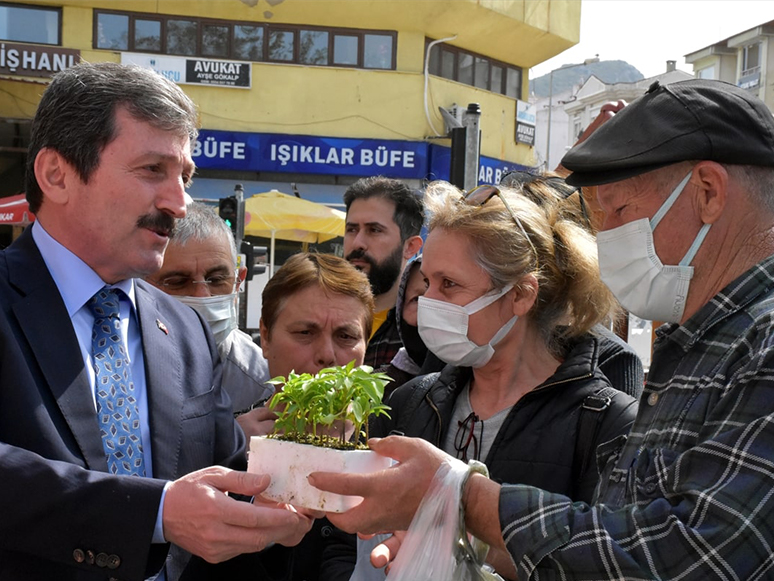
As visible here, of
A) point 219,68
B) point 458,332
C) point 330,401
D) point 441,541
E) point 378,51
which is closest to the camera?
point 441,541

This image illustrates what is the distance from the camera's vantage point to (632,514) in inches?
80.2

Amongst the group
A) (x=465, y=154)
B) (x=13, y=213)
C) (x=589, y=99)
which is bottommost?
(x=13, y=213)

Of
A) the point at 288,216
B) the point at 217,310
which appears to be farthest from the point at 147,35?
the point at 217,310

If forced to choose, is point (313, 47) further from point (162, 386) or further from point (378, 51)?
point (162, 386)

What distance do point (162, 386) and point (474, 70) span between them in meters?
21.9

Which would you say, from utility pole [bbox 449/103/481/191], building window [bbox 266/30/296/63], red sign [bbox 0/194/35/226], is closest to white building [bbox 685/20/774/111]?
building window [bbox 266/30/296/63]

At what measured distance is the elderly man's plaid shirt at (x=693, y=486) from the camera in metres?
1.88

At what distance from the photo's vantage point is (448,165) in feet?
71.3

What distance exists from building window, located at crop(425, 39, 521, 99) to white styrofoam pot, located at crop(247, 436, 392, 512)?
20.6 metres

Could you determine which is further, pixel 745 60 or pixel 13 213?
pixel 745 60

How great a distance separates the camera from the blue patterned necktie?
2.57 metres

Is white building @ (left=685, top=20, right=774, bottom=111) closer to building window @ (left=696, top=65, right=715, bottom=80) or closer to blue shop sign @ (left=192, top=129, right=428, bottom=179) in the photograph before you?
building window @ (left=696, top=65, right=715, bottom=80)

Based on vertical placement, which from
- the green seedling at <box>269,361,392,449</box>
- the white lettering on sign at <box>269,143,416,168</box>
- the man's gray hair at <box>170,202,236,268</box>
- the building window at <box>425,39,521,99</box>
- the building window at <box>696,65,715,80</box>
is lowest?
the green seedling at <box>269,361,392,449</box>

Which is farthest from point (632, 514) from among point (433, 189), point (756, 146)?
point (433, 189)
